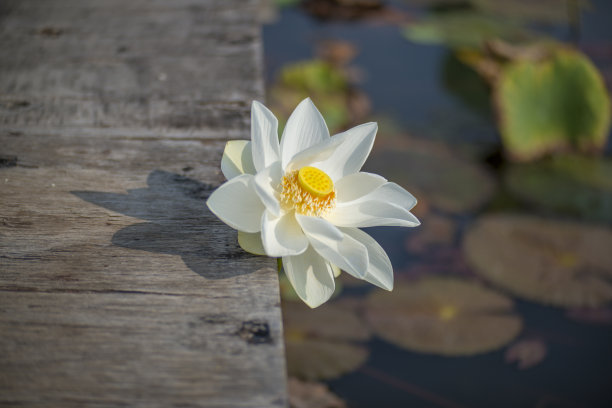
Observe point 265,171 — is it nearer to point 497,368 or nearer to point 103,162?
point 103,162

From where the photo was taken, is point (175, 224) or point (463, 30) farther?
point (463, 30)

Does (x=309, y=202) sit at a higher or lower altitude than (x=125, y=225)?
higher

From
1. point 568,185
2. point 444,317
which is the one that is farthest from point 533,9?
point 444,317

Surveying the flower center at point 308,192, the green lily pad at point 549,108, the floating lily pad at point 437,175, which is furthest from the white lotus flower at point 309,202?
the green lily pad at point 549,108

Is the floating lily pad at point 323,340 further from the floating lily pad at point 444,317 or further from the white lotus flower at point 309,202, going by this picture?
the white lotus flower at point 309,202

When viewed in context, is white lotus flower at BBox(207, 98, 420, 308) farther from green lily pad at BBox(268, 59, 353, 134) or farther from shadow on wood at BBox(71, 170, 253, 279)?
green lily pad at BBox(268, 59, 353, 134)

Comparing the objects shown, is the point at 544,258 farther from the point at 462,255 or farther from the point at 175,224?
the point at 175,224

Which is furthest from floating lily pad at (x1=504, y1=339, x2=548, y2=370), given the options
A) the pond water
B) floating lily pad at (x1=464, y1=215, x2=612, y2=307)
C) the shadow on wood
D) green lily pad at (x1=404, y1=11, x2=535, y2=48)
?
green lily pad at (x1=404, y1=11, x2=535, y2=48)
